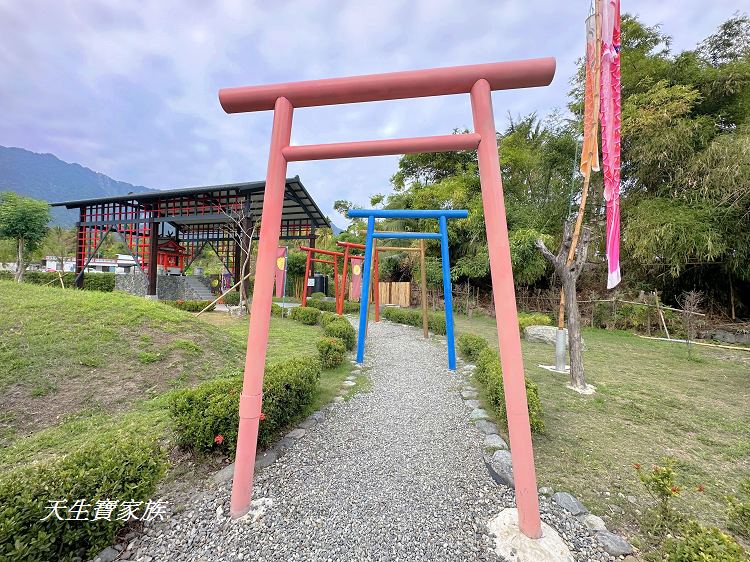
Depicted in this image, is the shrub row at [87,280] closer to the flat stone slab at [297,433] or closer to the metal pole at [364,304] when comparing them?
the metal pole at [364,304]

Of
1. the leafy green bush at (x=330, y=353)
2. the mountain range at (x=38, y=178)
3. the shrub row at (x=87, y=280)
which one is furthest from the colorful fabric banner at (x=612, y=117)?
the mountain range at (x=38, y=178)

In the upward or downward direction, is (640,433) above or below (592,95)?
below

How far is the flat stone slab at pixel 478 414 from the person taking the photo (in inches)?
131

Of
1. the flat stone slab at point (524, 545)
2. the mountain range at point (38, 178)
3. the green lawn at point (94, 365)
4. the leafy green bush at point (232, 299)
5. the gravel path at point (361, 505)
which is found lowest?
the gravel path at point (361, 505)

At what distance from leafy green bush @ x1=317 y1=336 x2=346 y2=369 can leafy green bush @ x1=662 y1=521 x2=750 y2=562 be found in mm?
4288

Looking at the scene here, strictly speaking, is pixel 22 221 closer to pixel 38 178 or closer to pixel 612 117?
pixel 612 117

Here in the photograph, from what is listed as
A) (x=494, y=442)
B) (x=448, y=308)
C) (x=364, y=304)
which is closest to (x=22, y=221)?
(x=364, y=304)

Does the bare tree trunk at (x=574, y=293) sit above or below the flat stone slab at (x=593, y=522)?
above

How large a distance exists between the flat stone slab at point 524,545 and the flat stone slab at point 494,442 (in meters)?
0.89

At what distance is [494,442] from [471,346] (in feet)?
10.3

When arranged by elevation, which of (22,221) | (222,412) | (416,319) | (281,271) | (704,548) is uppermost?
(22,221)

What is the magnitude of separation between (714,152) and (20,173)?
278m

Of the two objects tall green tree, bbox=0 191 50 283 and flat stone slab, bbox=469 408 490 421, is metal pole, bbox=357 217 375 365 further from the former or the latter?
tall green tree, bbox=0 191 50 283

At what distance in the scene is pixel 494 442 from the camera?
279 centimetres
